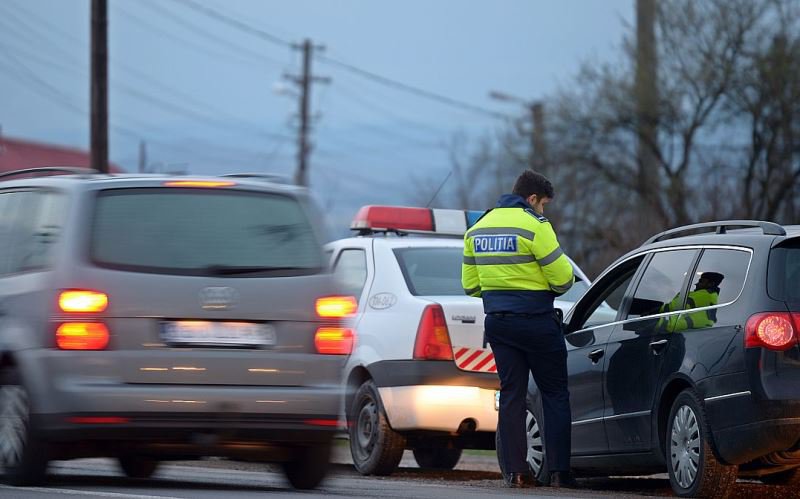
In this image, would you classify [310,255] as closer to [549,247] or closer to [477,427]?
[549,247]

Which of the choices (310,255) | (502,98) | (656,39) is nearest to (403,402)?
(310,255)

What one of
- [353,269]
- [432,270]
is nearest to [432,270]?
[432,270]

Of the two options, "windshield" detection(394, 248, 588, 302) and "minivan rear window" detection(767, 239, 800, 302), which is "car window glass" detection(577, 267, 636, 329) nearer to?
"windshield" detection(394, 248, 588, 302)

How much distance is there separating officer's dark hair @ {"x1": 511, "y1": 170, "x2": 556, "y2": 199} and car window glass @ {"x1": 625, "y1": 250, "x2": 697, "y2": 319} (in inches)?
31.6

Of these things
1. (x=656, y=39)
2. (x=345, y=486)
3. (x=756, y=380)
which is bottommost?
(x=345, y=486)

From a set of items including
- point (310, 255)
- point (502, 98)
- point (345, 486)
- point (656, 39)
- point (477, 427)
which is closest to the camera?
point (310, 255)

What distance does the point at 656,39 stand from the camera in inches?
1432

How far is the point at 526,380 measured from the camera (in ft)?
34.1

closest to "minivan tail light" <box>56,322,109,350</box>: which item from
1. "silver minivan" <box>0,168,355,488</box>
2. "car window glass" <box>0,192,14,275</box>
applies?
"silver minivan" <box>0,168,355,488</box>

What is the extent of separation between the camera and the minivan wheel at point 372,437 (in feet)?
38.7

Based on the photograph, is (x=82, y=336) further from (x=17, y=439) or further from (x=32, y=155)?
(x=32, y=155)

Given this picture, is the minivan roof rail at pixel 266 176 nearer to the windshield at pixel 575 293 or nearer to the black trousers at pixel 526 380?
the black trousers at pixel 526 380

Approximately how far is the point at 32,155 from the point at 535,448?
63711 mm

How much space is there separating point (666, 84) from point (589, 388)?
2693 centimetres
